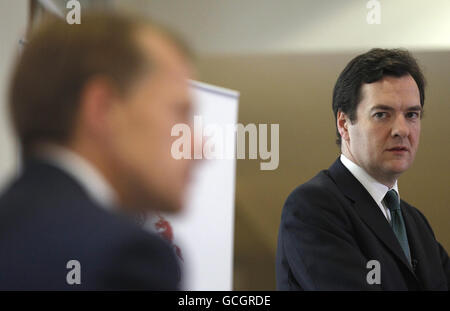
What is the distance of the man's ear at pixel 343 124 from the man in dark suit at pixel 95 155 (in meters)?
1.15

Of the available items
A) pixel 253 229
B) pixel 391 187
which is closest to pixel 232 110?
pixel 253 229

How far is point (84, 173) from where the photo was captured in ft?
2.36

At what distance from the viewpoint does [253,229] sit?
2.33 meters

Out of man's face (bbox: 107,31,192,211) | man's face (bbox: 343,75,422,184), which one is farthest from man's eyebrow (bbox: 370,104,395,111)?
man's face (bbox: 107,31,192,211)

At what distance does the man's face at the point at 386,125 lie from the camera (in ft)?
5.71

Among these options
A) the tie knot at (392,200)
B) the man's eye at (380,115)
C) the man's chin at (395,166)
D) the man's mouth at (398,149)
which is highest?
the man's eye at (380,115)

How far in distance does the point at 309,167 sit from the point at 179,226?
633mm

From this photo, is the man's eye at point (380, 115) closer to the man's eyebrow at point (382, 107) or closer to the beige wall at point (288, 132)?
the man's eyebrow at point (382, 107)

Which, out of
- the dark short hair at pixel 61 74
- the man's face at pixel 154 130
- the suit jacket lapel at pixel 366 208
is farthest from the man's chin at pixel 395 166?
the dark short hair at pixel 61 74

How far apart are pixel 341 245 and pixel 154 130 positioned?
0.89 m
